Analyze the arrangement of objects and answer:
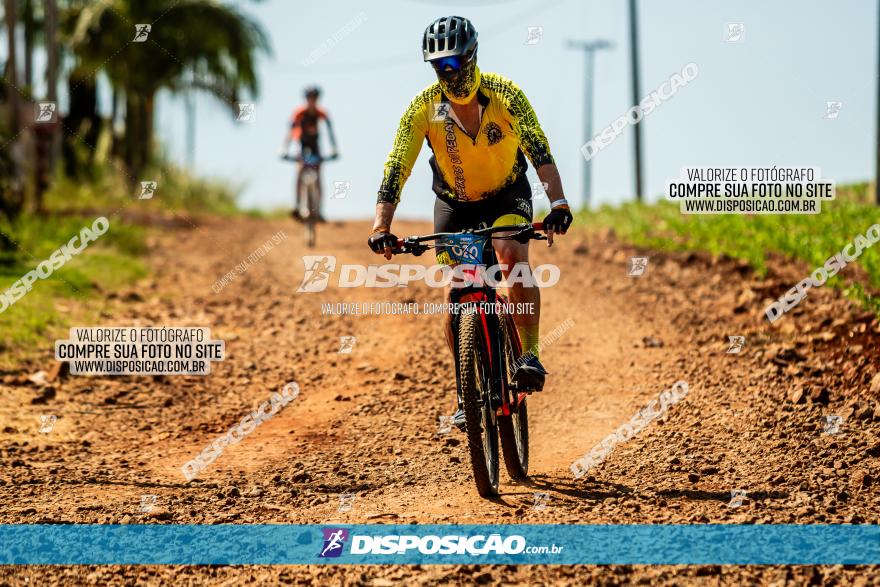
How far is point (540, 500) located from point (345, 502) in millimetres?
1188

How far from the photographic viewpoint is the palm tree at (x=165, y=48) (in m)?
31.1

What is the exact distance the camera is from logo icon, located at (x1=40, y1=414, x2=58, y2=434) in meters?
8.47

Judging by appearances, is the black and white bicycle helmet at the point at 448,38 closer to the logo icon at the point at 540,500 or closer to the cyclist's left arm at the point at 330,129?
the logo icon at the point at 540,500

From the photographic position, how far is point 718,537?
17.5 feet

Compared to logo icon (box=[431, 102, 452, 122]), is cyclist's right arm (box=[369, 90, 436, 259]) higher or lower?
lower

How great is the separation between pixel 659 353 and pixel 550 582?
17.9ft

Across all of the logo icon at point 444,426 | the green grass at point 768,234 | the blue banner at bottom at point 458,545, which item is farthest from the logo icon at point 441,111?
the green grass at point 768,234

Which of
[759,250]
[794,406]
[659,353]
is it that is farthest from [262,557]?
[759,250]

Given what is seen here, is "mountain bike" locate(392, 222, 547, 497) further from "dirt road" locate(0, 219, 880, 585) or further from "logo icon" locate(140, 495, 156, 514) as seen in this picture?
"logo icon" locate(140, 495, 156, 514)

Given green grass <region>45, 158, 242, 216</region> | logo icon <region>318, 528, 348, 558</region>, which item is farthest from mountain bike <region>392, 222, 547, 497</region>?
green grass <region>45, 158, 242, 216</region>

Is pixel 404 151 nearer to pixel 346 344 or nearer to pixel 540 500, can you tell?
pixel 540 500

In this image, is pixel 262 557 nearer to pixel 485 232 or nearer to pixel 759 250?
pixel 485 232

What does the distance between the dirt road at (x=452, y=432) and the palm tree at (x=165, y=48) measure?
66.1 ft

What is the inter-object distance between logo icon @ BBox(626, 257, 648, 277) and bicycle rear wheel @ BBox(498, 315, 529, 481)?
7.44 m
